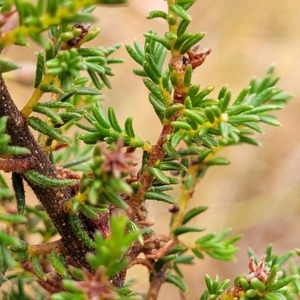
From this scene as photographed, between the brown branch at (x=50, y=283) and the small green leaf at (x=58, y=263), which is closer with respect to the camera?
the small green leaf at (x=58, y=263)

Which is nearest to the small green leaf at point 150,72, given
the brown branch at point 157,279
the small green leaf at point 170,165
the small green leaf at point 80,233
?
the small green leaf at point 170,165

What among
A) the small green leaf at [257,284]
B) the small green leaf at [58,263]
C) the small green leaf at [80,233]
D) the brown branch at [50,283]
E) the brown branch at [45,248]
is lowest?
the brown branch at [50,283]

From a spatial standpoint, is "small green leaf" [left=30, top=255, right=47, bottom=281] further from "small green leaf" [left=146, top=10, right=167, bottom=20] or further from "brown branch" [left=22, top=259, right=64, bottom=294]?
"small green leaf" [left=146, top=10, right=167, bottom=20]

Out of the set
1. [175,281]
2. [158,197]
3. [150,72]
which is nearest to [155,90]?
[150,72]

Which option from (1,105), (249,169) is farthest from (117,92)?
(1,105)

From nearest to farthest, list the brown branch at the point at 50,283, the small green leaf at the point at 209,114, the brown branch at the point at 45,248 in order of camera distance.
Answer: the small green leaf at the point at 209,114, the brown branch at the point at 45,248, the brown branch at the point at 50,283

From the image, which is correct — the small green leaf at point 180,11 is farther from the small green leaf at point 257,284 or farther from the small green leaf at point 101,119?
the small green leaf at point 257,284

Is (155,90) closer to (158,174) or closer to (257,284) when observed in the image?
(158,174)

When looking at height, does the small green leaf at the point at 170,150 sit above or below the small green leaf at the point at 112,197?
above

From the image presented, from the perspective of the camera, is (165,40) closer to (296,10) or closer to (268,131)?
(268,131)
